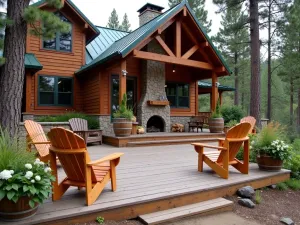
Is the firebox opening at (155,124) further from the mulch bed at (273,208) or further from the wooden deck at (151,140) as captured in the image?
the mulch bed at (273,208)

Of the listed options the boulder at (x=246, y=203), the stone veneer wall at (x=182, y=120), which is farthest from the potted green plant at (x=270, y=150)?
the stone veneer wall at (x=182, y=120)

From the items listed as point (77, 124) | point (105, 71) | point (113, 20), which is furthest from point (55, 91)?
point (113, 20)

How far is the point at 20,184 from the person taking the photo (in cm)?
225

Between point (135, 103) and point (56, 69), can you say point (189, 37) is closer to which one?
point (135, 103)

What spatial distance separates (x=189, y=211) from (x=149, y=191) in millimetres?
566

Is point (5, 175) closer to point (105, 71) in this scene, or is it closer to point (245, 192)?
point (245, 192)

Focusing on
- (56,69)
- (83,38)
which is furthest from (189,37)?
(56,69)

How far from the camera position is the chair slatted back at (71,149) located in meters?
2.66

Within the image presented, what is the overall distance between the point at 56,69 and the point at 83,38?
202cm

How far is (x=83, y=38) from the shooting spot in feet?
37.9

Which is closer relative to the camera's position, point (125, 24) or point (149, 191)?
point (149, 191)

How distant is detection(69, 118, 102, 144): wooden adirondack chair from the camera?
7.66m

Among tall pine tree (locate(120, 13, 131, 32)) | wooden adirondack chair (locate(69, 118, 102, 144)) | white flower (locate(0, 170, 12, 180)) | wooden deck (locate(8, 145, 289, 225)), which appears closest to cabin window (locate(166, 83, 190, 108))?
wooden adirondack chair (locate(69, 118, 102, 144))

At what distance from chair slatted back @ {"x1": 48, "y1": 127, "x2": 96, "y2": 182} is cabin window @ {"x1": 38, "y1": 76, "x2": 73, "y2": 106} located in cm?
857
